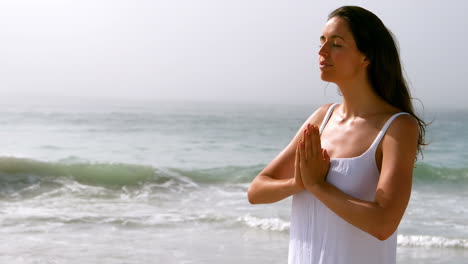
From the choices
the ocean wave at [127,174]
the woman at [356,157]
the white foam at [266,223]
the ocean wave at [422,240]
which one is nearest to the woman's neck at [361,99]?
the woman at [356,157]

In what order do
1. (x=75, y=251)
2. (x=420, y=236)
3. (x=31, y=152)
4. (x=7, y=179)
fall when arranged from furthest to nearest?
1. (x=31, y=152)
2. (x=7, y=179)
3. (x=420, y=236)
4. (x=75, y=251)

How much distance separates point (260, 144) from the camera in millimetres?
22828

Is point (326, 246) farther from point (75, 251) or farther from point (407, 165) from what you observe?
point (75, 251)

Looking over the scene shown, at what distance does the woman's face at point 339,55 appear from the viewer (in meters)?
2.02

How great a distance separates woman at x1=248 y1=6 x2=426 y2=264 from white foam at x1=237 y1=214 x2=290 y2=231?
640cm

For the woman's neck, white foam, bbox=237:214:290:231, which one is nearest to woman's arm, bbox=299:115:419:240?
the woman's neck

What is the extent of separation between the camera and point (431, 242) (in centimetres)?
782

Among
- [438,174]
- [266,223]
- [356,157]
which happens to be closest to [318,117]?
[356,157]

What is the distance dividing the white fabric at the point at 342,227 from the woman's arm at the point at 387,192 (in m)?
0.05

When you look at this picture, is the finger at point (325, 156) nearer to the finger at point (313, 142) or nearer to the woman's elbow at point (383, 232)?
the finger at point (313, 142)

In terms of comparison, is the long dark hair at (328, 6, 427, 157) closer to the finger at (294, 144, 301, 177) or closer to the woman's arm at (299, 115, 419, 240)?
the woman's arm at (299, 115, 419, 240)

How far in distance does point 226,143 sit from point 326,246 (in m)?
20.3

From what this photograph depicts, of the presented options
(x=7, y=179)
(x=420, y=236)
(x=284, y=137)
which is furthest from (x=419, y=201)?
(x=284, y=137)

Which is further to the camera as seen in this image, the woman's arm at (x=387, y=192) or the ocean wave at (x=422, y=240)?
the ocean wave at (x=422, y=240)
